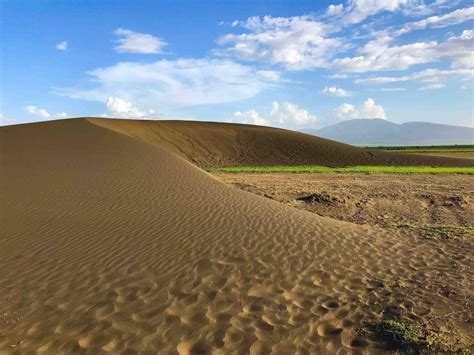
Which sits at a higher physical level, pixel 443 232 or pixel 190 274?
pixel 190 274

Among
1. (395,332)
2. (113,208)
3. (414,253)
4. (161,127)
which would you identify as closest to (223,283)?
(395,332)

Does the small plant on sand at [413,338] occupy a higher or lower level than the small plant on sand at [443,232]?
higher

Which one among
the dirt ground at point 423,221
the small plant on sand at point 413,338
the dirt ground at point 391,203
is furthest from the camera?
the dirt ground at point 391,203

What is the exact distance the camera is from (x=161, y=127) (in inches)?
2611

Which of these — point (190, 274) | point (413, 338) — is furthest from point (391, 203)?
point (413, 338)

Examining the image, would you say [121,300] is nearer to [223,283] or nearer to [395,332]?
[223,283]

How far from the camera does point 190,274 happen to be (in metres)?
7.65

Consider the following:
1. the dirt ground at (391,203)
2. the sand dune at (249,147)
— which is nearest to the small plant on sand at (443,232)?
the dirt ground at (391,203)

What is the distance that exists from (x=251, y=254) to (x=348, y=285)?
2.34 meters

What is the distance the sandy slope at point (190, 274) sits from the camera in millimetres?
5633

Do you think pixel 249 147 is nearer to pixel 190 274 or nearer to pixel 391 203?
pixel 391 203

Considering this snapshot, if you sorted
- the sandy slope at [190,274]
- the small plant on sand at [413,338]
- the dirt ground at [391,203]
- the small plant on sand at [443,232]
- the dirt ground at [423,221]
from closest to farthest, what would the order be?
the small plant on sand at [413,338]
the sandy slope at [190,274]
the dirt ground at [423,221]
the small plant on sand at [443,232]
the dirt ground at [391,203]

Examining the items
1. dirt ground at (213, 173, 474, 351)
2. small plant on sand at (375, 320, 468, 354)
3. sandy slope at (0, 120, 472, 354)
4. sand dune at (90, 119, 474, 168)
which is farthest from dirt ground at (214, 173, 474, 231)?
sand dune at (90, 119, 474, 168)

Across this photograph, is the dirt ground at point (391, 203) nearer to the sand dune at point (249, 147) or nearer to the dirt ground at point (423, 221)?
the dirt ground at point (423, 221)
